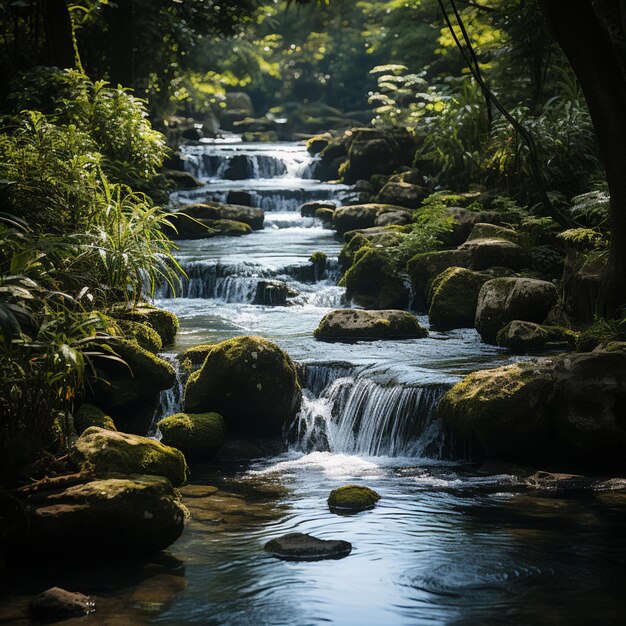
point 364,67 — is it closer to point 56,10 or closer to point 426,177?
point 426,177

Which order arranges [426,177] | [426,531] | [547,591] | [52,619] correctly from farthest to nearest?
[426,177], [426,531], [547,591], [52,619]

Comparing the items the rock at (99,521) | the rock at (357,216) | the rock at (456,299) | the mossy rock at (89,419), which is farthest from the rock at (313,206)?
the rock at (99,521)

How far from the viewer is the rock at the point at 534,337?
11617 mm

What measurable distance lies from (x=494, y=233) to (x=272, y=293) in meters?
3.76

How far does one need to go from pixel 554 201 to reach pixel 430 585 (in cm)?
1022

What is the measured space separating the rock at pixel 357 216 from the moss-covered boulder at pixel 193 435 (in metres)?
11.5

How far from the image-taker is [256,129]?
4394 centimetres

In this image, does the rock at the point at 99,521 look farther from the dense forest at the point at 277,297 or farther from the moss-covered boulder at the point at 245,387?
the moss-covered boulder at the point at 245,387

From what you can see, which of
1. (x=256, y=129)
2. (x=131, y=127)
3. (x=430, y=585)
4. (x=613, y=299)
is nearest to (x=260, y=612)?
(x=430, y=585)

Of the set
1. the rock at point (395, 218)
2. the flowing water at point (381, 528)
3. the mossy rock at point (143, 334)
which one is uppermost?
the rock at point (395, 218)

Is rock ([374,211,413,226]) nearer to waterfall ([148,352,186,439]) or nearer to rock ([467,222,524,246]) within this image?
rock ([467,222,524,246])

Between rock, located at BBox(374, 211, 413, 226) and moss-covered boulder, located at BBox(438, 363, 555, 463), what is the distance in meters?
9.98

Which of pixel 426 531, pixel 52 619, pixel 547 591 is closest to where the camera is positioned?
pixel 52 619

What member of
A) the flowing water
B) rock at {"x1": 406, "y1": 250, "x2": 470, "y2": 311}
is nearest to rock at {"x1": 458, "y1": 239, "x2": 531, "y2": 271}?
rock at {"x1": 406, "y1": 250, "x2": 470, "y2": 311}
